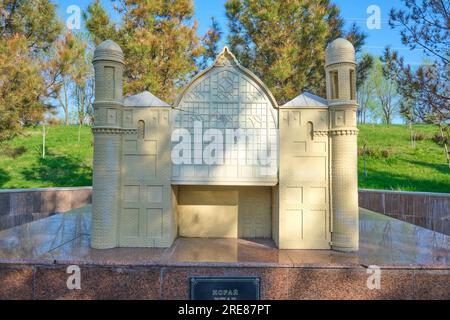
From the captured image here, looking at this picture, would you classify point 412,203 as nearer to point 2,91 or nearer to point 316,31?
point 316,31

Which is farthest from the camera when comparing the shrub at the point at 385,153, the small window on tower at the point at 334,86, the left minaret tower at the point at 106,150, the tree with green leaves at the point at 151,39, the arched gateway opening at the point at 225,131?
the shrub at the point at 385,153

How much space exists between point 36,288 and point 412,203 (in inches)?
562

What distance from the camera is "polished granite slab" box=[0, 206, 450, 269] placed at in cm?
582

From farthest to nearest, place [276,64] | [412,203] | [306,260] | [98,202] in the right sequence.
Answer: [276,64] → [412,203] → [98,202] → [306,260]

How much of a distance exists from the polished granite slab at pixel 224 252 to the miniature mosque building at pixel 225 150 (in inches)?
24.3

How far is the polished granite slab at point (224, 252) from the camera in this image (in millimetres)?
5816

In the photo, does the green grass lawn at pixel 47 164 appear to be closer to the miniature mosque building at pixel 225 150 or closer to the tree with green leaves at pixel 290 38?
the miniature mosque building at pixel 225 150

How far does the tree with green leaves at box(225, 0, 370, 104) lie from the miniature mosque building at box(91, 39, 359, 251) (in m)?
8.51

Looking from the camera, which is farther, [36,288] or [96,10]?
[96,10]

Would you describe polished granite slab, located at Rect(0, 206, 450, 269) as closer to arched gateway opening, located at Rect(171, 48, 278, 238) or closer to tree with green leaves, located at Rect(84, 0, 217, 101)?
arched gateway opening, located at Rect(171, 48, 278, 238)

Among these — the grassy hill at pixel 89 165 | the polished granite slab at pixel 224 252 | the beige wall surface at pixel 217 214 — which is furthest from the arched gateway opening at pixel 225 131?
the grassy hill at pixel 89 165
